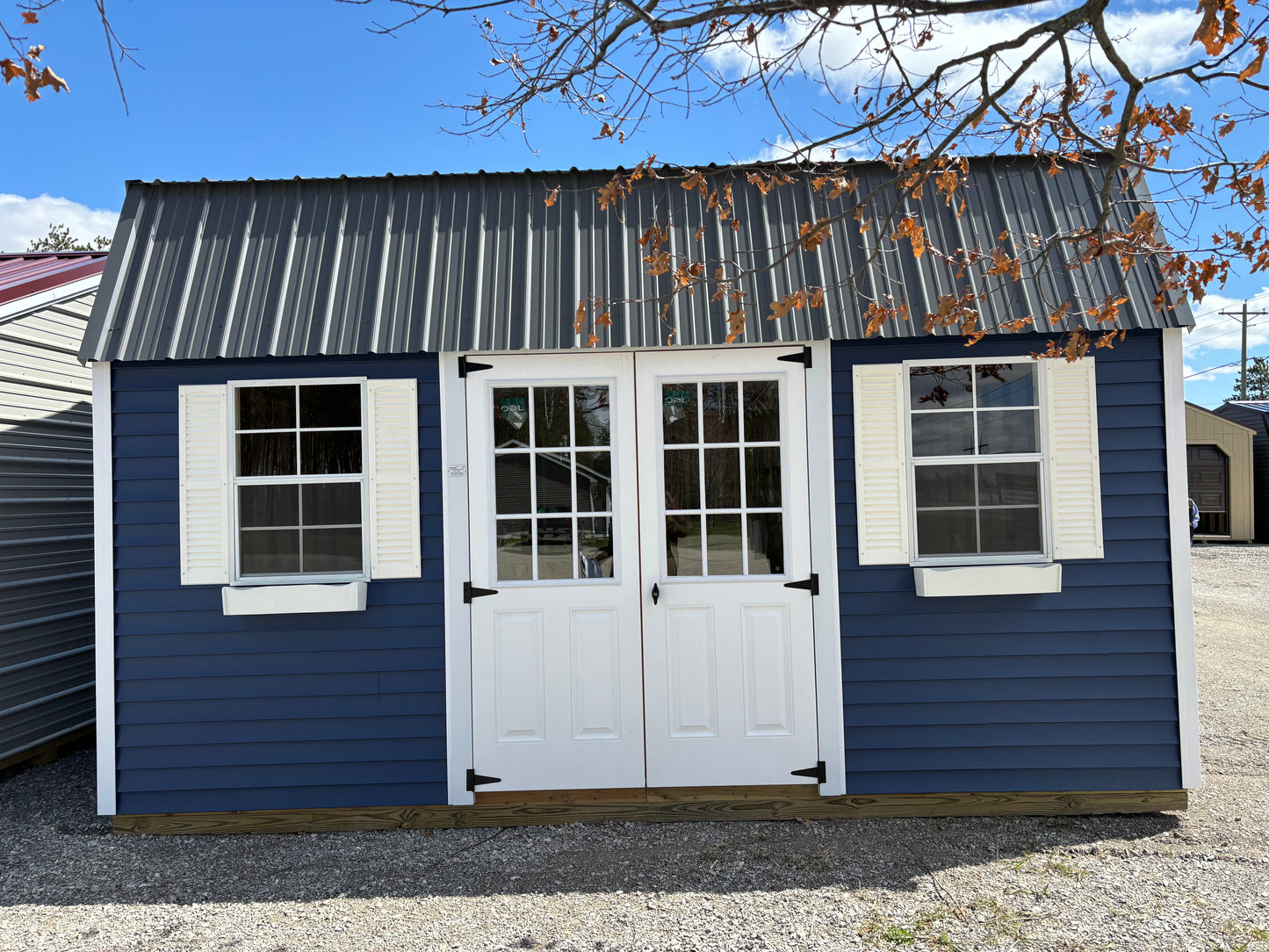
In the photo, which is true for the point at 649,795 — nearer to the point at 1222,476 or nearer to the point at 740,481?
the point at 740,481

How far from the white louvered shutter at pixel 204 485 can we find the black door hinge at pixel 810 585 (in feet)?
9.01

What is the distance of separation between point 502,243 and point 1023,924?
379 centimetres

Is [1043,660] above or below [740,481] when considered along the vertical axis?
below

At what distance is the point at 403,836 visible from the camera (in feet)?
13.0

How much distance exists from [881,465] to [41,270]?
5998 millimetres

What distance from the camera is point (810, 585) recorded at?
407 cm

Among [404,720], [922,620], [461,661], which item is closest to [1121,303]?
[922,620]

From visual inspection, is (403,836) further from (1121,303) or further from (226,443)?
(1121,303)

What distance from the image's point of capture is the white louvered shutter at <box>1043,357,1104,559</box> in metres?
4.03

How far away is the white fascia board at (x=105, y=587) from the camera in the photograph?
159 inches

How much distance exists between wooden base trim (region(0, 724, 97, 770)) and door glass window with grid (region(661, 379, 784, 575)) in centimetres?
416

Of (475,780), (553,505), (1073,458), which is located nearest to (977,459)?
(1073,458)

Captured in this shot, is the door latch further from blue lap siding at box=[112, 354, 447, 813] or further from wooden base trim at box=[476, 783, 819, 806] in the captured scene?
blue lap siding at box=[112, 354, 447, 813]

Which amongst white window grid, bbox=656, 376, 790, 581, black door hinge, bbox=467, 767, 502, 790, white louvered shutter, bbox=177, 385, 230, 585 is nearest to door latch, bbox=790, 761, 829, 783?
white window grid, bbox=656, 376, 790, 581
